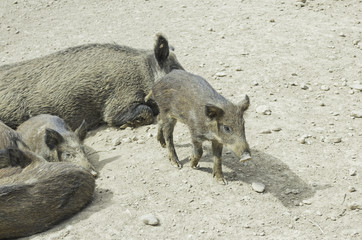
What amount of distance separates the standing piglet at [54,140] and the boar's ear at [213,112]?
176 centimetres

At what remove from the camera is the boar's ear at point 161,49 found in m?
7.47

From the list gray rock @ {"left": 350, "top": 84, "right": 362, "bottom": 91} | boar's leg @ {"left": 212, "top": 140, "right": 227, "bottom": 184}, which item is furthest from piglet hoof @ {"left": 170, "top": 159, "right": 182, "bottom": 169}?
gray rock @ {"left": 350, "top": 84, "right": 362, "bottom": 91}

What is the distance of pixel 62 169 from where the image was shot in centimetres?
525

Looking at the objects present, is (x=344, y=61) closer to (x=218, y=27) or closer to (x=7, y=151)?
(x=218, y=27)

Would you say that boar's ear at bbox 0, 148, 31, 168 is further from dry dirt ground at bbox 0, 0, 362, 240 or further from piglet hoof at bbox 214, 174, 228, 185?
piglet hoof at bbox 214, 174, 228, 185

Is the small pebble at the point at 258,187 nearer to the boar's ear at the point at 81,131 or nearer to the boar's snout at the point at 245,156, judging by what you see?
the boar's snout at the point at 245,156

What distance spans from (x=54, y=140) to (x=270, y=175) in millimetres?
2817

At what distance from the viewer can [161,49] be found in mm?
7602

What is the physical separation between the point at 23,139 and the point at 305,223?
12.6 ft

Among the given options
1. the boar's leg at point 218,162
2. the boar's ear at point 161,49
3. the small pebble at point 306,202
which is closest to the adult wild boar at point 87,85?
the boar's ear at point 161,49

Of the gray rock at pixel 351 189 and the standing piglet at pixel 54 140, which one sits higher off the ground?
the standing piglet at pixel 54 140

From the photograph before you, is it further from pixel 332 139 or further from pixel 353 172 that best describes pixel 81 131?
pixel 353 172

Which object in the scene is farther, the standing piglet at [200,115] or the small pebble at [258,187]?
the small pebble at [258,187]

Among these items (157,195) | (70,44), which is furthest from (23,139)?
(70,44)
